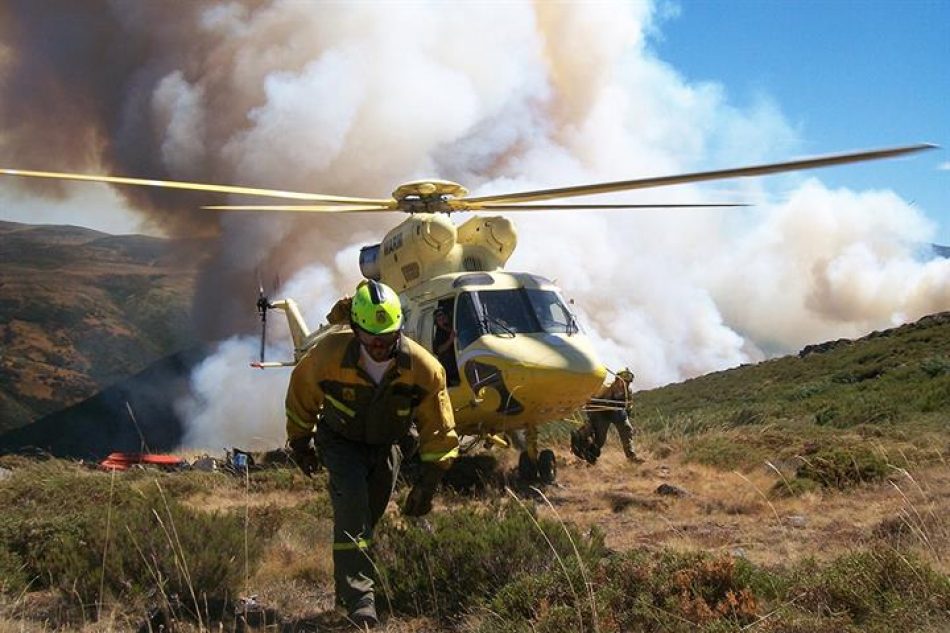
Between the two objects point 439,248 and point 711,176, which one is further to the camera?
point 439,248

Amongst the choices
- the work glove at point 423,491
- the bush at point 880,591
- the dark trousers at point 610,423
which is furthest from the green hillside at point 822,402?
the work glove at point 423,491

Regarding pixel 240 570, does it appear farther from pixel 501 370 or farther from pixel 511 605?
pixel 501 370

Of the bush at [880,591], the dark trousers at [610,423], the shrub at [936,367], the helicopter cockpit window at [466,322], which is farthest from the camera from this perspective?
the shrub at [936,367]

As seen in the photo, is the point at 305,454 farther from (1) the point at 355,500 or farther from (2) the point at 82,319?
(2) the point at 82,319

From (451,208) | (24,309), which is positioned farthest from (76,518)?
(24,309)

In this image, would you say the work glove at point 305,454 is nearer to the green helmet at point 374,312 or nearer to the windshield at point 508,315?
the green helmet at point 374,312

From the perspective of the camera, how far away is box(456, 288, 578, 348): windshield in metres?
9.79

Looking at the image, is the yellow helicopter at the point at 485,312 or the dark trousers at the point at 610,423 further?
the dark trousers at the point at 610,423

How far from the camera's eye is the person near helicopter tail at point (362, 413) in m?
4.44

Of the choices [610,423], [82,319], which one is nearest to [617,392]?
[610,423]

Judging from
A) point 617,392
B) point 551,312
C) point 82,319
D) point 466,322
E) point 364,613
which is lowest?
point 364,613

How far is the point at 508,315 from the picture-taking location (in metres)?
9.94

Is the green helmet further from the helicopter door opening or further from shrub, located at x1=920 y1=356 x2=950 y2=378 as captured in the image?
shrub, located at x1=920 y1=356 x2=950 y2=378

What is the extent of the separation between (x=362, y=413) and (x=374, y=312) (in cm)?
59
